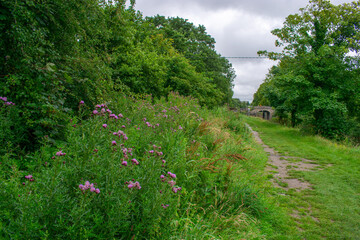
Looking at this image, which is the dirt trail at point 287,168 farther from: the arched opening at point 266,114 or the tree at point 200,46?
the arched opening at point 266,114

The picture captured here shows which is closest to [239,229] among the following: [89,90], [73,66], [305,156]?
[89,90]

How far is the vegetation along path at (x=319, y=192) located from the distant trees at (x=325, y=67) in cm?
692

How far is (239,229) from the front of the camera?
309 cm

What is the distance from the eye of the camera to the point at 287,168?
23.4 ft

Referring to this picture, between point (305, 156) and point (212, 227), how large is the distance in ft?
25.4

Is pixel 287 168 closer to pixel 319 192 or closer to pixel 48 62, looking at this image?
pixel 319 192

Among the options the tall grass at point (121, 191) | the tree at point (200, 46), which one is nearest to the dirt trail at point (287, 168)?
the tall grass at point (121, 191)

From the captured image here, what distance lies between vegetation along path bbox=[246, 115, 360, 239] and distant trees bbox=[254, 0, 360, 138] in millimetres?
6921

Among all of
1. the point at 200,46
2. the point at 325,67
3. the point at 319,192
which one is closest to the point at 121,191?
the point at 319,192

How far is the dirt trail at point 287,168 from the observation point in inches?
220

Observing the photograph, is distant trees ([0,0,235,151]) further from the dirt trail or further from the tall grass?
the dirt trail

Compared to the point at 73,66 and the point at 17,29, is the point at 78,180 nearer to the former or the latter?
the point at 17,29

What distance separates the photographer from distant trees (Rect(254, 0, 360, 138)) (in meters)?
14.4

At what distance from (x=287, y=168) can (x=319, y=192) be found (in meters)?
2.06
